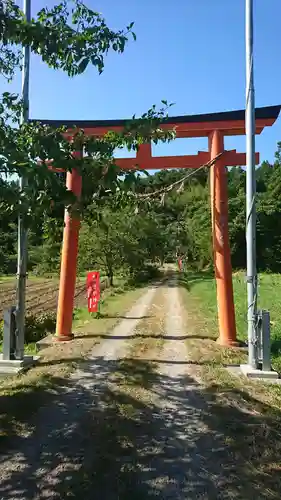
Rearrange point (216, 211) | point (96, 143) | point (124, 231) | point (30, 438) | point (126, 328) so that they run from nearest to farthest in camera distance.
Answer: point (96, 143) < point (30, 438) < point (216, 211) < point (126, 328) < point (124, 231)

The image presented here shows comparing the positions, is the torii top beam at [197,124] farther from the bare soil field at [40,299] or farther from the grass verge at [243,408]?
the bare soil field at [40,299]

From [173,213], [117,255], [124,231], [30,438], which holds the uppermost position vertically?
[173,213]

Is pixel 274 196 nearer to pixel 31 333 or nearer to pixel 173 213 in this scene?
pixel 173 213

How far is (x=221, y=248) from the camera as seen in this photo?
7605 mm

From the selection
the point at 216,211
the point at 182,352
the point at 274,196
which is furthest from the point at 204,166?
the point at 274,196

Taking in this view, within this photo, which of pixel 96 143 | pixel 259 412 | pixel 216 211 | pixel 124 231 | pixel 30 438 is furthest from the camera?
pixel 124 231

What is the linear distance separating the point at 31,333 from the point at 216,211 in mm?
5507

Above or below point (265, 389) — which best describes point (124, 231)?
above

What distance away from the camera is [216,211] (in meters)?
7.70

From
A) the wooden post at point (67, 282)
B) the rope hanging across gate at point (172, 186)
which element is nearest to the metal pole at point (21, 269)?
the wooden post at point (67, 282)

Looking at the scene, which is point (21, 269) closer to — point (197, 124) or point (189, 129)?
point (189, 129)

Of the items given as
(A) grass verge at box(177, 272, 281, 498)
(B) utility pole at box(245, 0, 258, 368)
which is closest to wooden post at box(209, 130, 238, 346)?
(A) grass verge at box(177, 272, 281, 498)

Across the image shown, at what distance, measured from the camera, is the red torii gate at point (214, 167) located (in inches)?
294

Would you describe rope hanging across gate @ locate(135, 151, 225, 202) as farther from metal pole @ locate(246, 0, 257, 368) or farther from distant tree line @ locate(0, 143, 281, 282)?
distant tree line @ locate(0, 143, 281, 282)
